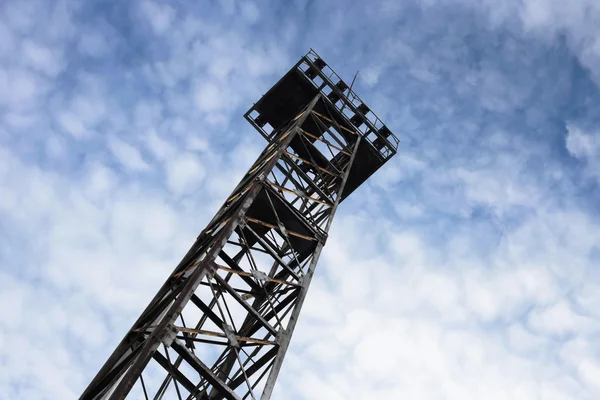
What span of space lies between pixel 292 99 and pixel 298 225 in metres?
9.22

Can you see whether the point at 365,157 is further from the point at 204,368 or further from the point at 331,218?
the point at 204,368

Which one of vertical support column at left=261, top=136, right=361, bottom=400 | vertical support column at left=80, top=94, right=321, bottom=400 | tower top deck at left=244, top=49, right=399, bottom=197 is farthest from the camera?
tower top deck at left=244, top=49, right=399, bottom=197

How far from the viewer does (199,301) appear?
11.9 metres

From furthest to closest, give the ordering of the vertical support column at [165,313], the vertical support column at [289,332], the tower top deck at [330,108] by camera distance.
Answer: the tower top deck at [330,108] < the vertical support column at [289,332] < the vertical support column at [165,313]

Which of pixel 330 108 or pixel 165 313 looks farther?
pixel 330 108

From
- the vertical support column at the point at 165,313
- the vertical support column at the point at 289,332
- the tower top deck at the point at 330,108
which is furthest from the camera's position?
the tower top deck at the point at 330,108

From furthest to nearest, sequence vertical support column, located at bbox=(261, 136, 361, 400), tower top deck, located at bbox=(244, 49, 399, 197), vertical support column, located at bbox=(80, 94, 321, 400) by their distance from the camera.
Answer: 1. tower top deck, located at bbox=(244, 49, 399, 197)
2. vertical support column, located at bbox=(261, 136, 361, 400)
3. vertical support column, located at bbox=(80, 94, 321, 400)

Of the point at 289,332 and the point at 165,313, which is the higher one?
the point at 165,313

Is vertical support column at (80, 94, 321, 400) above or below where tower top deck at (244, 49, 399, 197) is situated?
below

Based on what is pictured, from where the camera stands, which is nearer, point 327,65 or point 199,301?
point 199,301

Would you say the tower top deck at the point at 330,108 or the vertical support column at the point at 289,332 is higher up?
the tower top deck at the point at 330,108

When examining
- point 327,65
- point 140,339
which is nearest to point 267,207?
point 140,339

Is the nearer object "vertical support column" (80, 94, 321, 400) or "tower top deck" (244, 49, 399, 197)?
"vertical support column" (80, 94, 321, 400)

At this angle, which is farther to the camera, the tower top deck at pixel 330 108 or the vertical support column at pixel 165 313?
the tower top deck at pixel 330 108
